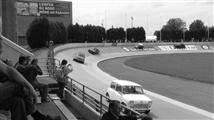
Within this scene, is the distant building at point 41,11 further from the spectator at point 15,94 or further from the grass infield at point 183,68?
the spectator at point 15,94

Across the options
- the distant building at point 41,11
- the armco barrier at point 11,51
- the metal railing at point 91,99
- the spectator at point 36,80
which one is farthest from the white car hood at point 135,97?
the distant building at point 41,11

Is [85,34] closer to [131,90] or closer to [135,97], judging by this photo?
[131,90]

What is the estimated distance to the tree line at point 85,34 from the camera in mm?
60450

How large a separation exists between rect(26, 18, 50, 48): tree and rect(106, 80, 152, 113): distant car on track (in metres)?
34.3

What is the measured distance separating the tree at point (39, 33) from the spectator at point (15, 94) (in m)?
54.1

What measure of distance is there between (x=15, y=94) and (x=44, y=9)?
12081cm

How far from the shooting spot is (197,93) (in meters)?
32.3

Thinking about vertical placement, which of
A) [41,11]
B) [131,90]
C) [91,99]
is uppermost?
[41,11]

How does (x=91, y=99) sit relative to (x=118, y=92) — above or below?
above

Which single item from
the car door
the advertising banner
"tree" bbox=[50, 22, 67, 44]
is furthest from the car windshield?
the advertising banner

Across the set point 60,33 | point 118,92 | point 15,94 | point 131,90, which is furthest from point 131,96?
point 60,33

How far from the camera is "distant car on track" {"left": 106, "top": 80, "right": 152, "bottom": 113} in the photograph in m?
23.1

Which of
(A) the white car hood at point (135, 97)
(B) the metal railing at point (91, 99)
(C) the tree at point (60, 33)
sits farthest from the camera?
(C) the tree at point (60, 33)

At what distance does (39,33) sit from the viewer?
60.8 meters
